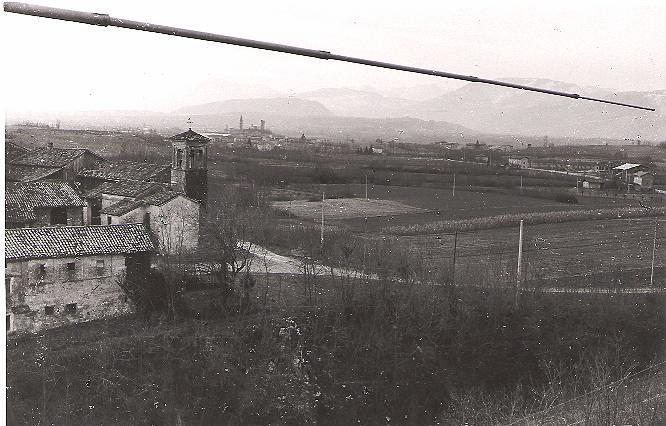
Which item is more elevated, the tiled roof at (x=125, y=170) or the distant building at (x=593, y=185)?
the tiled roof at (x=125, y=170)

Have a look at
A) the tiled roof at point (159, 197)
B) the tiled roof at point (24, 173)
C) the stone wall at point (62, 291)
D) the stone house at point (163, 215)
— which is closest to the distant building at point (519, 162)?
the stone house at point (163, 215)

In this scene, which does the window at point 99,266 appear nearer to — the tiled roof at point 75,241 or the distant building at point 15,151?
the tiled roof at point 75,241

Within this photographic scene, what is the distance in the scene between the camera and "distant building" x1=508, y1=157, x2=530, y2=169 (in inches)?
712

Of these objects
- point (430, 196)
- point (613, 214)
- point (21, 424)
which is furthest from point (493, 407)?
point (613, 214)

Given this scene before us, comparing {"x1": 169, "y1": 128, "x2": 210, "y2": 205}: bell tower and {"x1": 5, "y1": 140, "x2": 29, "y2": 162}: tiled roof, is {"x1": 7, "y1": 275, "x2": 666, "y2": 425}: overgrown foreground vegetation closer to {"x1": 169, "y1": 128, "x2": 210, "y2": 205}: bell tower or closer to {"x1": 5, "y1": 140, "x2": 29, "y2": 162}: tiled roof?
{"x1": 169, "y1": 128, "x2": 210, "y2": 205}: bell tower

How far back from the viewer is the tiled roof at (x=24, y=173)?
9.35 meters

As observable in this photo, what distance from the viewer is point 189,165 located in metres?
11.6

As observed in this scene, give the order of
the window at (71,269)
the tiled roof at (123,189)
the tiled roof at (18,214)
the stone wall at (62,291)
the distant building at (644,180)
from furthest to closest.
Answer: the distant building at (644,180)
the tiled roof at (123,189)
the tiled roof at (18,214)
the window at (71,269)
the stone wall at (62,291)

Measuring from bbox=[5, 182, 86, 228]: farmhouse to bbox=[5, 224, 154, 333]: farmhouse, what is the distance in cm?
51

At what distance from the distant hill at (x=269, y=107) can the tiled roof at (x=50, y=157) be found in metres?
1.79

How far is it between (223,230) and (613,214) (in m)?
11.1

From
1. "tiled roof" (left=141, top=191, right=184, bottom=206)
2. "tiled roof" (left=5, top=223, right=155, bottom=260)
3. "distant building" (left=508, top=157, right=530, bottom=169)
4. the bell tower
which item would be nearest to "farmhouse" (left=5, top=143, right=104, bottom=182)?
"tiled roof" (left=141, top=191, right=184, bottom=206)

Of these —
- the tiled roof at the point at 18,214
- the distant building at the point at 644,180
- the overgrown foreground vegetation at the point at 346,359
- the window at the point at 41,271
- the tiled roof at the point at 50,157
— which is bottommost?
the overgrown foreground vegetation at the point at 346,359

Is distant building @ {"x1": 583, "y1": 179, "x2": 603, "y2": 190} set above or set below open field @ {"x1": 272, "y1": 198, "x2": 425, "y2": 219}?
above
